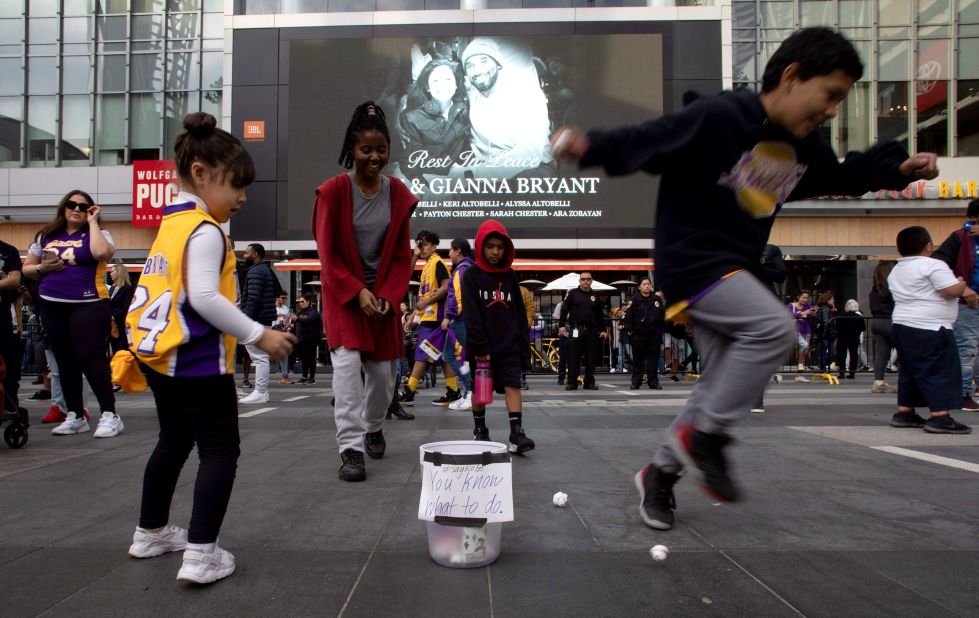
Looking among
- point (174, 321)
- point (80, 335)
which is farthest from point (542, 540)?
point (80, 335)

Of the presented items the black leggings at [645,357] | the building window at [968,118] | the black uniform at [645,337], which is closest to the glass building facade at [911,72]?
the building window at [968,118]

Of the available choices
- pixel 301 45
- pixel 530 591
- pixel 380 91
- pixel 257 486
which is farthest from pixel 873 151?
pixel 301 45

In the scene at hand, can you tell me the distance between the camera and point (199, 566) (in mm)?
2215

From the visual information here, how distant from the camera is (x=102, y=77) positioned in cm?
2580

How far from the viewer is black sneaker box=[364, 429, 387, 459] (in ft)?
14.9

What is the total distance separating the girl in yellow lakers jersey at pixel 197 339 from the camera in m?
2.26

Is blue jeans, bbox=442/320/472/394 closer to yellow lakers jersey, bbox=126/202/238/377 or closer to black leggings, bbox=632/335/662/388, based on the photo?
black leggings, bbox=632/335/662/388

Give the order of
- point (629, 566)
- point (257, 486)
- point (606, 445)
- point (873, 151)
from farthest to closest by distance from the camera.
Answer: point (606, 445) < point (257, 486) < point (873, 151) < point (629, 566)

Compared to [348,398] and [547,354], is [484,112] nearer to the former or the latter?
[547,354]

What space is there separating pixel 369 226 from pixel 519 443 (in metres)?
1.71

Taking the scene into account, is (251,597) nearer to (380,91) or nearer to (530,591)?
(530,591)

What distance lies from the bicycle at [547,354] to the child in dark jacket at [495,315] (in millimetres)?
12046

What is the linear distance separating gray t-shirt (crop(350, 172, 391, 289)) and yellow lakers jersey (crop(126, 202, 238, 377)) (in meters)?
1.77

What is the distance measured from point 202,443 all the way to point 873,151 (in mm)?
2809
